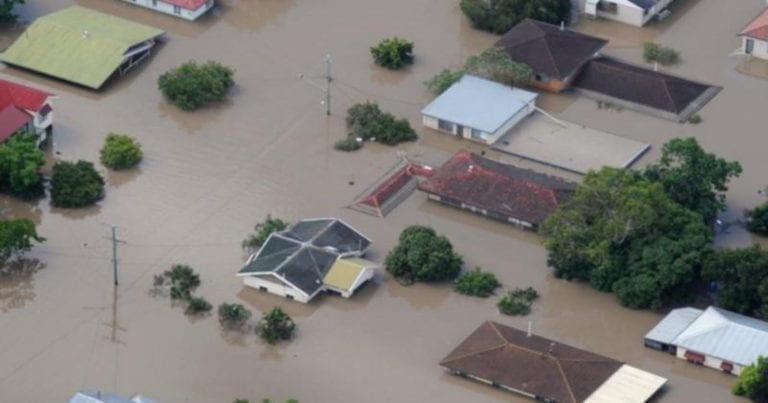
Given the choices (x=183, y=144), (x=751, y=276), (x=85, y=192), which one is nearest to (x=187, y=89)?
(x=183, y=144)

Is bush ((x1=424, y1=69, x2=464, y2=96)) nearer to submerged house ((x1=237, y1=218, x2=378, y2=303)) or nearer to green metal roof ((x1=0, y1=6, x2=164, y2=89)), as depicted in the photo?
submerged house ((x1=237, y1=218, x2=378, y2=303))

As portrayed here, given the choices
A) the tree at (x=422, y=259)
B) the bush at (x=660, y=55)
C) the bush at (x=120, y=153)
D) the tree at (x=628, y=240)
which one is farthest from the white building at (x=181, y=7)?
the tree at (x=628, y=240)

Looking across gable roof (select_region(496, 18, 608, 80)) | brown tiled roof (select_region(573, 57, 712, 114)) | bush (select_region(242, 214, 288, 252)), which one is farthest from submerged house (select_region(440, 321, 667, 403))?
gable roof (select_region(496, 18, 608, 80))

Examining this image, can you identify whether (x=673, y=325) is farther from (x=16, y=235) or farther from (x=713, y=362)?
(x=16, y=235)

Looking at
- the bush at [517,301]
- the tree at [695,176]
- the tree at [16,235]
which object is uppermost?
the tree at [695,176]

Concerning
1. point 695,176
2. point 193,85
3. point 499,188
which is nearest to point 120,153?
point 193,85

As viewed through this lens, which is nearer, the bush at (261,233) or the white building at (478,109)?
the bush at (261,233)

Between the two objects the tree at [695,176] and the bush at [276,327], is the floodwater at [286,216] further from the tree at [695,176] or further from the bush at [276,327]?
the tree at [695,176]

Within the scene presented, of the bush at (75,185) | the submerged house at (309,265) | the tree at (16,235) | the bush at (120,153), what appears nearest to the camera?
the submerged house at (309,265)
